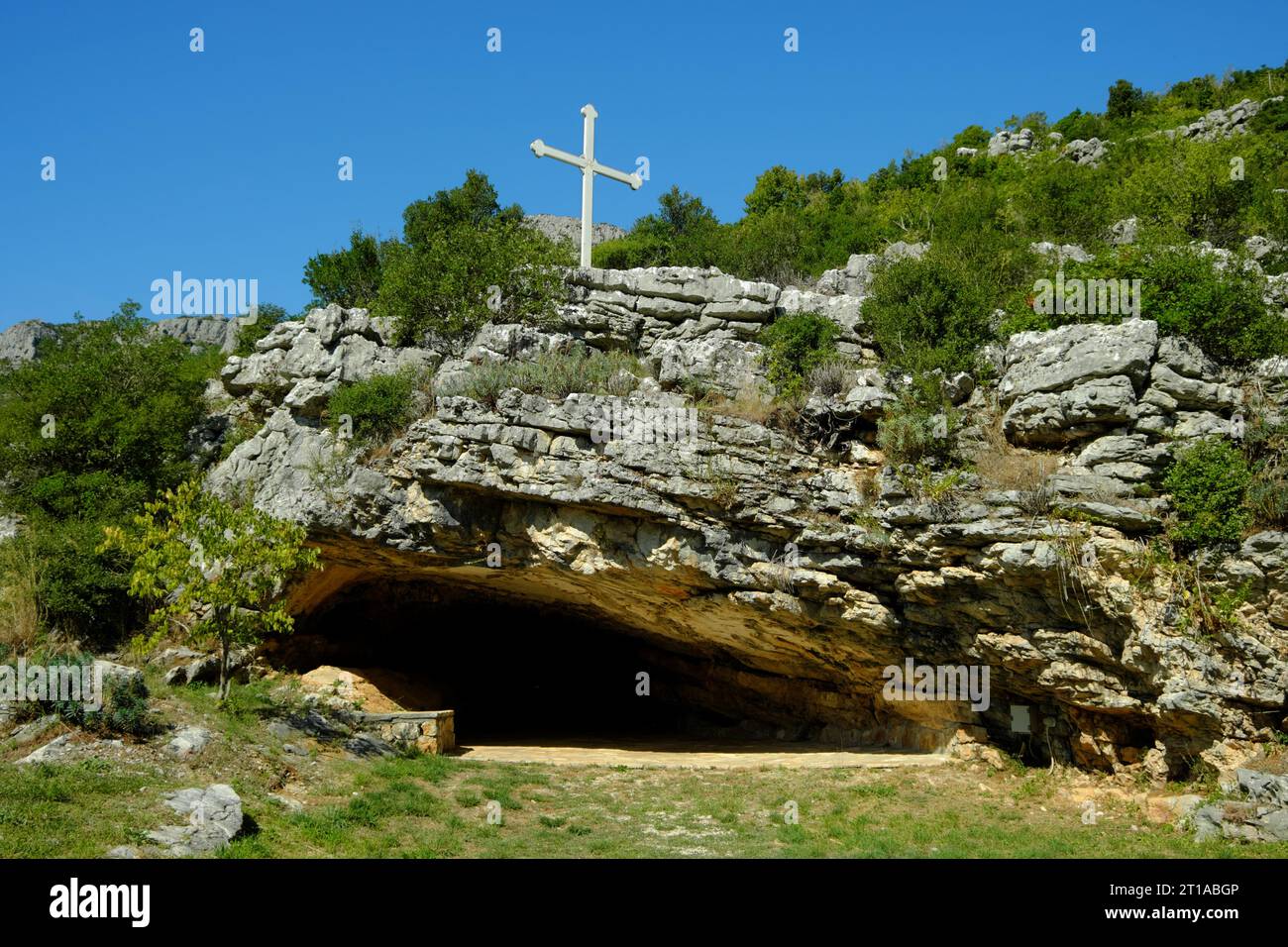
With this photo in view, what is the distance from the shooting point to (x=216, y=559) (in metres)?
15.6

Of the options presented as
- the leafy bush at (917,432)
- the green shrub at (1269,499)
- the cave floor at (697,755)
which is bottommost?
the cave floor at (697,755)

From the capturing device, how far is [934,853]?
12.1 meters

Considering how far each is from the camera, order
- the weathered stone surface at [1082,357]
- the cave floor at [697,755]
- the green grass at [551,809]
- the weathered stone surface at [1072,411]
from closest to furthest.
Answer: the green grass at [551,809] < the weathered stone surface at [1072,411] < the weathered stone surface at [1082,357] < the cave floor at [697,755]

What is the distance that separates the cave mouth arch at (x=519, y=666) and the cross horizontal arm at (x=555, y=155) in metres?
10.2

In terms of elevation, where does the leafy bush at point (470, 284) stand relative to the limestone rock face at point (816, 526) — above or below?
above

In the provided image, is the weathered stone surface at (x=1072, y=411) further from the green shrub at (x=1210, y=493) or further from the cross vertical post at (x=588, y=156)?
the cross vertical post at (x=588, y=156)

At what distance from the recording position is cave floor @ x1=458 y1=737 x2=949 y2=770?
666 inches

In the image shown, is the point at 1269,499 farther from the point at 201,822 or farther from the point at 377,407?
the point at 377,407

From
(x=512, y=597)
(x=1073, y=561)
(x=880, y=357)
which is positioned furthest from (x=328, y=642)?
(x=1073, y=561)

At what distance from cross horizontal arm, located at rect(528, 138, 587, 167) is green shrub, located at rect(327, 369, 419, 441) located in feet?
20.4

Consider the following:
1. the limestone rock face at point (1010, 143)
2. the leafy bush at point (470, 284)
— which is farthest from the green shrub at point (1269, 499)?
the limestone rock face at point (1010, 143)

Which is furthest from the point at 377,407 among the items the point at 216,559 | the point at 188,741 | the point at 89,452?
the point at 89,452

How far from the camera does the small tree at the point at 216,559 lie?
1525 centimetres

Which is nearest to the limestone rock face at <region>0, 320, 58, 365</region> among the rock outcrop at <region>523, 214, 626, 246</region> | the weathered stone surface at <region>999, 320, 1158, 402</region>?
the rock outcrop at <region>523, 214, 626, 246</region>
